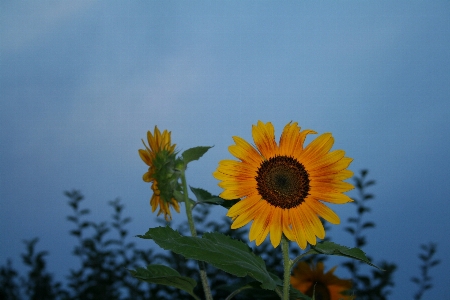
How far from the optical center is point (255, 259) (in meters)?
2.04

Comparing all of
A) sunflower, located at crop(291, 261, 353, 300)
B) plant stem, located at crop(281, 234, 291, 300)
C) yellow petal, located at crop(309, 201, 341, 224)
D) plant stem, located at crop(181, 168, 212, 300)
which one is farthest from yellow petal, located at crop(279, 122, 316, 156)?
sunflower, located at crop(291, 261, 353, 300)

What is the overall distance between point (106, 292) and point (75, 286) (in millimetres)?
623

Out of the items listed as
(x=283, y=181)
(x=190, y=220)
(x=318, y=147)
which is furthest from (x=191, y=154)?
(x=318, y=147)

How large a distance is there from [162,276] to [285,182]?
638 mm

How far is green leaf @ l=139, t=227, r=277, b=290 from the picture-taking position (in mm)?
1827

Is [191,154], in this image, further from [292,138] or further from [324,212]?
[324,212]

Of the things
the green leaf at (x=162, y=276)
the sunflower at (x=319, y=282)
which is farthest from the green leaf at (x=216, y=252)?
the sunflower at (x=319, y=282)

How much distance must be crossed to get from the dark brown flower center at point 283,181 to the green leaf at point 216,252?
27 centimetres

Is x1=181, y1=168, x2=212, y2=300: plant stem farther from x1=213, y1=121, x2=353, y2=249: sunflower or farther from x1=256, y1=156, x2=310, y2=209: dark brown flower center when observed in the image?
x1=256, y1=156, x2=310, y2=209: dark brown flower center

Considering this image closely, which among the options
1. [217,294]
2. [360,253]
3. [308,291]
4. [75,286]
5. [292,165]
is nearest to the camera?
[360,253]

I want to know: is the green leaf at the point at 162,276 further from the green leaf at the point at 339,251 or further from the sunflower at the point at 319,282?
the sunflower at the point at 319,282

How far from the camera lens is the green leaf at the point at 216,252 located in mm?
1827

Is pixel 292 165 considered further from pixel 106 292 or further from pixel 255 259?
pixel 106 292

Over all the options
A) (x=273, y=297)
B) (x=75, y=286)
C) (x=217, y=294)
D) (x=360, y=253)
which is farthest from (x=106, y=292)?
(x=360, y=253)
